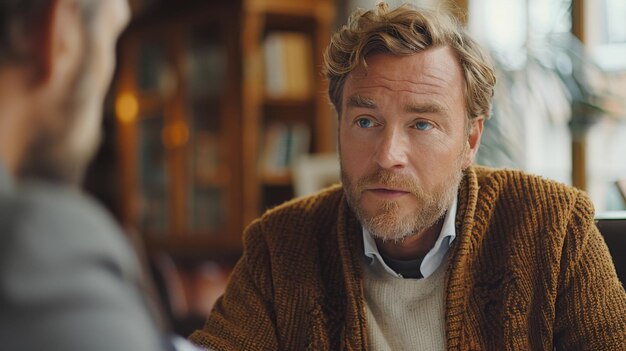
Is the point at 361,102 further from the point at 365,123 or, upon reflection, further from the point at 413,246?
the point at 413,246

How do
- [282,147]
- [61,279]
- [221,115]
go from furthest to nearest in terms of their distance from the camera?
1. [221,115]
2. [282,147]
3. [61,279]

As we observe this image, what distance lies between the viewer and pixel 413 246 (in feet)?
5.02

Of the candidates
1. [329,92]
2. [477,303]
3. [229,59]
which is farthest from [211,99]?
[477,303]

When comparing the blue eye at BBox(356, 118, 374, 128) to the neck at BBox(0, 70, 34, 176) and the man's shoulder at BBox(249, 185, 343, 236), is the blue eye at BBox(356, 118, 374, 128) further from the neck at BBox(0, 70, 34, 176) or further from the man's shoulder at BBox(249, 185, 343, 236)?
the neck at BBox(0, 70, 34, 176)

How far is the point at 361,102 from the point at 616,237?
56cm

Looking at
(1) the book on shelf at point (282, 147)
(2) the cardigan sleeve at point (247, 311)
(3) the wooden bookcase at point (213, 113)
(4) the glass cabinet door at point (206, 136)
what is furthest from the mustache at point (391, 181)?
(4) the glass cabinet door at point (206, 136)

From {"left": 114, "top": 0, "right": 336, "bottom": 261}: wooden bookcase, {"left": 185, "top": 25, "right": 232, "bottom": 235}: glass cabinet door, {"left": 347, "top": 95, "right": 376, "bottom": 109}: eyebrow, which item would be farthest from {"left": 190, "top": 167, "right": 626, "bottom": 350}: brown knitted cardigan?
{"left": 185, "top": 25, "right": 232, "bottom": 235}: glass cabinet door

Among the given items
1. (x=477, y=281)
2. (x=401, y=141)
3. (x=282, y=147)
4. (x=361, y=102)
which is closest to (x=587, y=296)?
(x=477, y=281)

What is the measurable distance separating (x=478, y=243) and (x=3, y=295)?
108cm

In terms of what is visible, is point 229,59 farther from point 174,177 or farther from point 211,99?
point 174,177

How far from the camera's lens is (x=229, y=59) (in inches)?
173

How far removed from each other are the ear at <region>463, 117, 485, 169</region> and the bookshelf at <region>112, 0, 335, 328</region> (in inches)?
98.9

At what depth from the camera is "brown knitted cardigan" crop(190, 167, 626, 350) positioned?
1369 millimetres

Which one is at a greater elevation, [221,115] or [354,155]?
[354,155]
